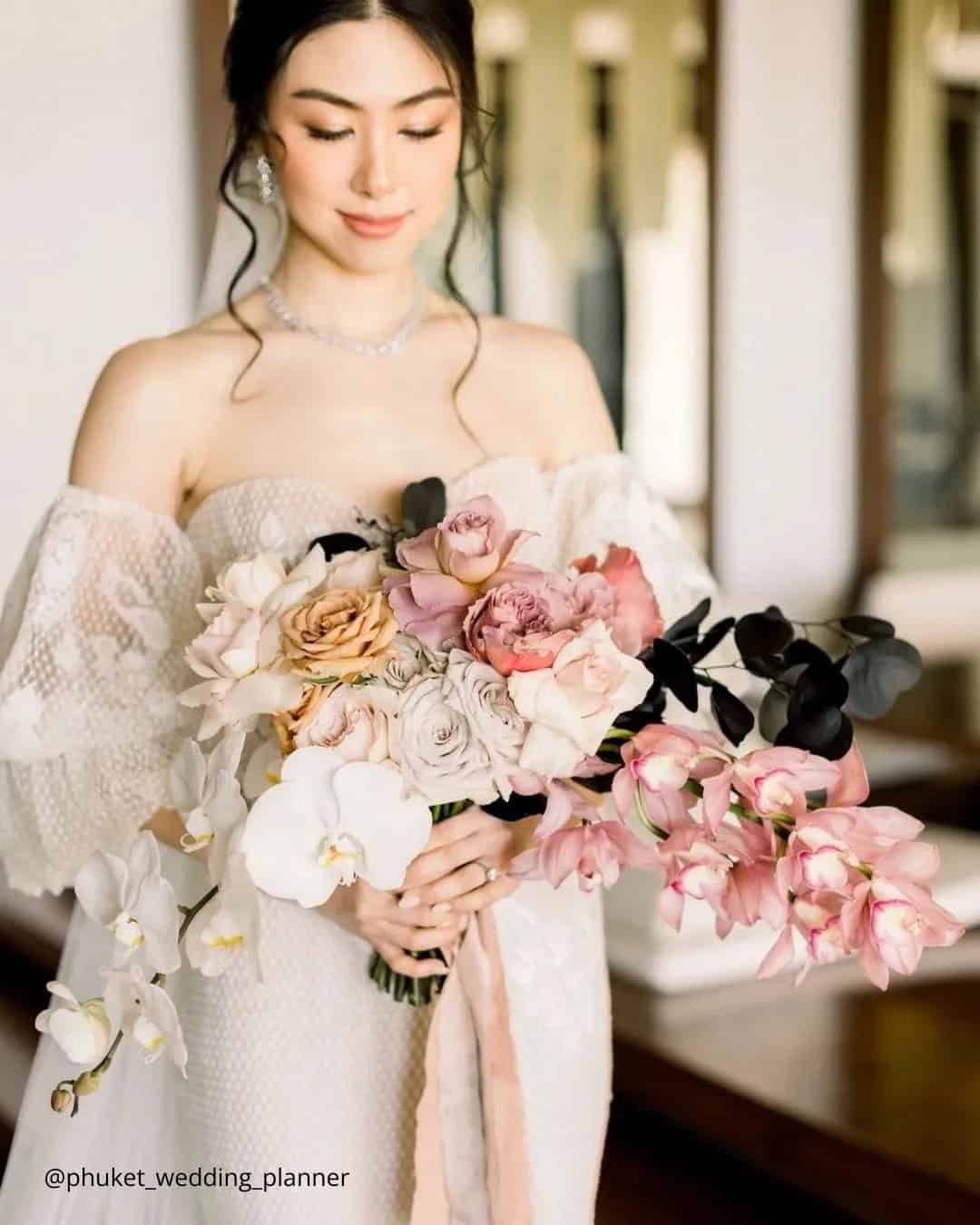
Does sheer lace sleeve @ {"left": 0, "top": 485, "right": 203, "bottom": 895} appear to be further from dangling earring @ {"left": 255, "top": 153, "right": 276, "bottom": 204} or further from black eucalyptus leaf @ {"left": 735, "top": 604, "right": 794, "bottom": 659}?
black eucalyptus leaf @ {"left": 735, "top": 604, "right": 794, "bottom": 659}

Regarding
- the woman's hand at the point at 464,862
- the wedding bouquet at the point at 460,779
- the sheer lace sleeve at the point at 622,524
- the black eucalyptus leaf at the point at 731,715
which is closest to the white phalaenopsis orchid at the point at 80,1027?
the wedding bouquet at the point at 460,779

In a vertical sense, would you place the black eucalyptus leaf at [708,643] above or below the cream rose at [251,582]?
below

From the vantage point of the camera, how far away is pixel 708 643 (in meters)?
1.10

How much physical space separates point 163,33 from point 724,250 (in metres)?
1.20

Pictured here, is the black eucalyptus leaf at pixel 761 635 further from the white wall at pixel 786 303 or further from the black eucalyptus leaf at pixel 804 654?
the white wall at pixel 786 303

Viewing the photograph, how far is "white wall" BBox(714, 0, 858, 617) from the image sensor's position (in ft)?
10.3

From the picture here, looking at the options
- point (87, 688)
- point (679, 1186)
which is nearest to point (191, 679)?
point (87, 688)

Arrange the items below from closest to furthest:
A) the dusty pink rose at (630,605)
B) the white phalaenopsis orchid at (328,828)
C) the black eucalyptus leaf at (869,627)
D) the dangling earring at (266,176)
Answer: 1. the white phalaenopsis orchid at (328,828)
2. the dusty pink rose at (630,605)
3. the black eucalyptus leaf at (869,627)
4. the dangling earring at (266,176)

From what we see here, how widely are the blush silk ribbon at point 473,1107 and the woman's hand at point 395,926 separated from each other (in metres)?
0.03

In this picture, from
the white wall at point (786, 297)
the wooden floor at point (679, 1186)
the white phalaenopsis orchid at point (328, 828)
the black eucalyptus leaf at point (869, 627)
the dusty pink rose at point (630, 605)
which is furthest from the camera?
the white wall at point (786, 297)

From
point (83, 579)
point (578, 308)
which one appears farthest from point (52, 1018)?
point (578, 308)

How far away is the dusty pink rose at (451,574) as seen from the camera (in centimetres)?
97

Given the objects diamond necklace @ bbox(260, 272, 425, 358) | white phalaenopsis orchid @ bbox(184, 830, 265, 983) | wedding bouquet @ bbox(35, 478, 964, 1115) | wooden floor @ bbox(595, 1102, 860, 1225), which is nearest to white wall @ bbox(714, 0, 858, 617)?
wooden floor @ bbox(595, 1102, 860, 1225)

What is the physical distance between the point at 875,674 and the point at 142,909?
1.72ft
